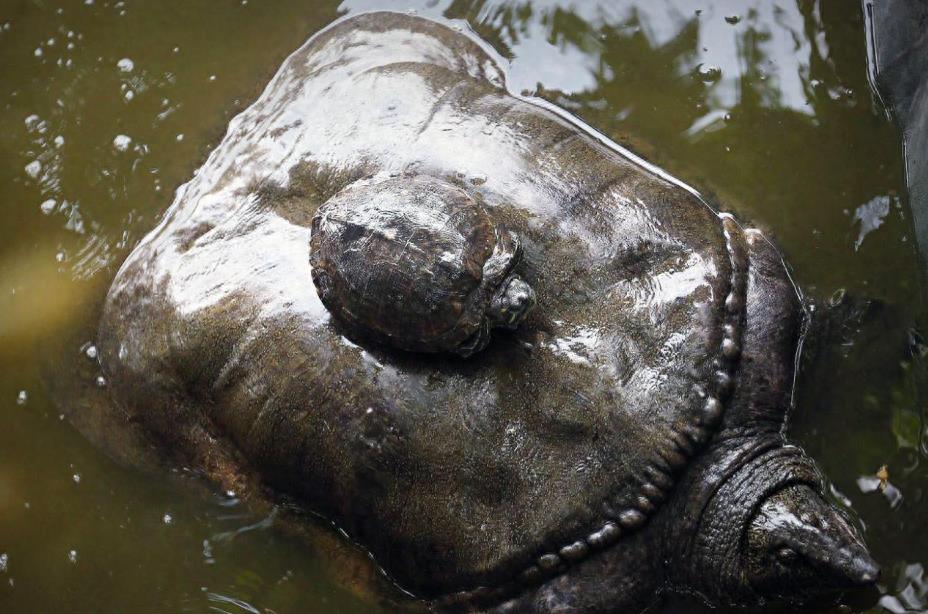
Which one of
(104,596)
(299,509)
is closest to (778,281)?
(299,509)

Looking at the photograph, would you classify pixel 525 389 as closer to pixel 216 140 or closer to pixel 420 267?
pixel 420 267

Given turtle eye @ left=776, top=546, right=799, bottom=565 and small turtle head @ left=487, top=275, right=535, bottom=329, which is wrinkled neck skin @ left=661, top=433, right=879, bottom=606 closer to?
turtle eye @ left=776, top=546, right=799, bottom=565

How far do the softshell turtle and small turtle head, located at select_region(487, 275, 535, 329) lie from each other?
21 cm

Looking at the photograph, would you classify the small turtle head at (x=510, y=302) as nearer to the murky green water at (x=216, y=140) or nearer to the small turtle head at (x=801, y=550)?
the small turtle head at (x=801, y=550)

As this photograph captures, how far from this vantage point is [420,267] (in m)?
2.90

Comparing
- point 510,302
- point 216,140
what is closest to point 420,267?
point 510,302

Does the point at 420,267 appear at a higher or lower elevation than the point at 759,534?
higher

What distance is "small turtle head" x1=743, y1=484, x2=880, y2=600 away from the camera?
2869mm

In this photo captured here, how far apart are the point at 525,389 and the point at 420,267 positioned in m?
0.64

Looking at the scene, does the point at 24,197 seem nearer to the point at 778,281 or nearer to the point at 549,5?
the point at 549,5

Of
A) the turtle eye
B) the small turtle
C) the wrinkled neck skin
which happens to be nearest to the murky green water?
the wrinkled neck skin

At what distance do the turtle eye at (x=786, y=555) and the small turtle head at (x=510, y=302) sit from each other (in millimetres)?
1184

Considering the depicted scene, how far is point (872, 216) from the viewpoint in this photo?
3.70 m

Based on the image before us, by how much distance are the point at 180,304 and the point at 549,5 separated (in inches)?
89.7
